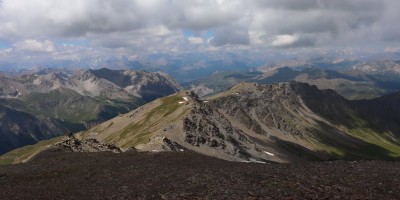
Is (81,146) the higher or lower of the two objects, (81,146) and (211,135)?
the higher

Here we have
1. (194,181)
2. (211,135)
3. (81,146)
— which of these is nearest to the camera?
(194,181)

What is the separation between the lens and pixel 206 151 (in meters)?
139

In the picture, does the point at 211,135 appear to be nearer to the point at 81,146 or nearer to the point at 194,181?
the point at 81,146

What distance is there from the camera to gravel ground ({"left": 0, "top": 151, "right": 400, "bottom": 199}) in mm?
33062

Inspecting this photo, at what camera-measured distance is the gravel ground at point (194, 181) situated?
33062mm

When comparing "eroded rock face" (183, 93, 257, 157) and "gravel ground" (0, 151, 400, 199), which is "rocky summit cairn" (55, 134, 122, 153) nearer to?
"gravel ground" (0, 151, 400, 199)

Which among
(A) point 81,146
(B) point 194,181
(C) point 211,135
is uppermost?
(B) point 194,181

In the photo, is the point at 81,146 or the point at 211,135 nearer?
the point at 81,146

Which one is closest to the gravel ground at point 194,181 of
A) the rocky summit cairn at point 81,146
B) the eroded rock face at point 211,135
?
the rocky summit cairn at point 81,146

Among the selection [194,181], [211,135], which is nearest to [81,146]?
[194,181]

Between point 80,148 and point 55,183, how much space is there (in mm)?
41029

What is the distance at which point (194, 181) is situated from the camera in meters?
37.7

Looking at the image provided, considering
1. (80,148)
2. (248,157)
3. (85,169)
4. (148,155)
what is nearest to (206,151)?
(248,157)

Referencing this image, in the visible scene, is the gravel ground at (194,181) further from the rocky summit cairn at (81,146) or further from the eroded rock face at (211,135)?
the eroded rock face at (211,135)
